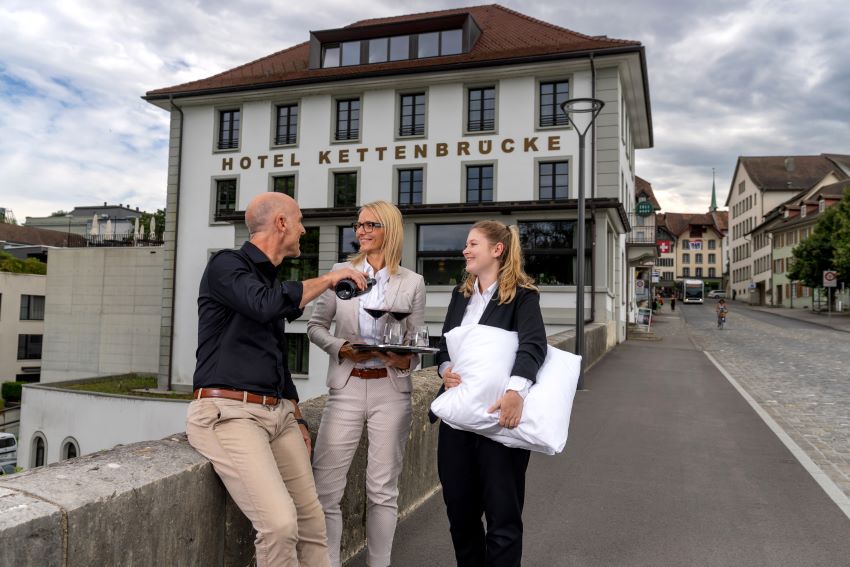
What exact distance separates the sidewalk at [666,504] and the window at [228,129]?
2368 cm

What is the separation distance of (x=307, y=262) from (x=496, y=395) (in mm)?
25395

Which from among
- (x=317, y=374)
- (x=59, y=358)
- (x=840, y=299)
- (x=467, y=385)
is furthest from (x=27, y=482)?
(x=840, y=299)

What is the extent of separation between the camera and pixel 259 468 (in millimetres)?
2523

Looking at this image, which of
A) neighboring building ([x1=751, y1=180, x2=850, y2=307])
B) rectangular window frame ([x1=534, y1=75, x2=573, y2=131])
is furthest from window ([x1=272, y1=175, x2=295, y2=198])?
neighboring building ([x1=751, y1=180, x2=850, y2=307])

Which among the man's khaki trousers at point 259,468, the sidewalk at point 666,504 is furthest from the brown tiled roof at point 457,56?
the man's khaki trousers at point 259,468

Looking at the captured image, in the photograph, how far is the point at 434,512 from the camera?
5062mm

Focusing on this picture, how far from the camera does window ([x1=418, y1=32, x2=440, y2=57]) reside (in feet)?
89.8

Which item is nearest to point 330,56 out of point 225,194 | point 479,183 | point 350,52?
point 350,52

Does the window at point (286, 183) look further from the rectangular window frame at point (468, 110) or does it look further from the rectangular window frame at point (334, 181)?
the rectangular window frame at point (468, 110)

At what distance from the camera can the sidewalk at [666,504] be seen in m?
4.34

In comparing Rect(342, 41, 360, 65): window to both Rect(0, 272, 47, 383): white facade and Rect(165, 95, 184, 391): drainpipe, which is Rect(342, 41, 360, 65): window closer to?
Rect(165, 95, 184, 391): drainpipe

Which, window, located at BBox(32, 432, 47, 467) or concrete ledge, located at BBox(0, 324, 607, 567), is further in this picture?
window, located at BBox(32, 432, 47, 467)

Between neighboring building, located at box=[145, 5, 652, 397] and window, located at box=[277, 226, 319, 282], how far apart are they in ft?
0.29

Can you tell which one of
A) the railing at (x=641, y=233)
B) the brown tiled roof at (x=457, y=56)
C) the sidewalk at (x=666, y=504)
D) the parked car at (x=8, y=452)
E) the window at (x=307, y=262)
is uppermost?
the brown tiled roof at (x=457, y=56)
